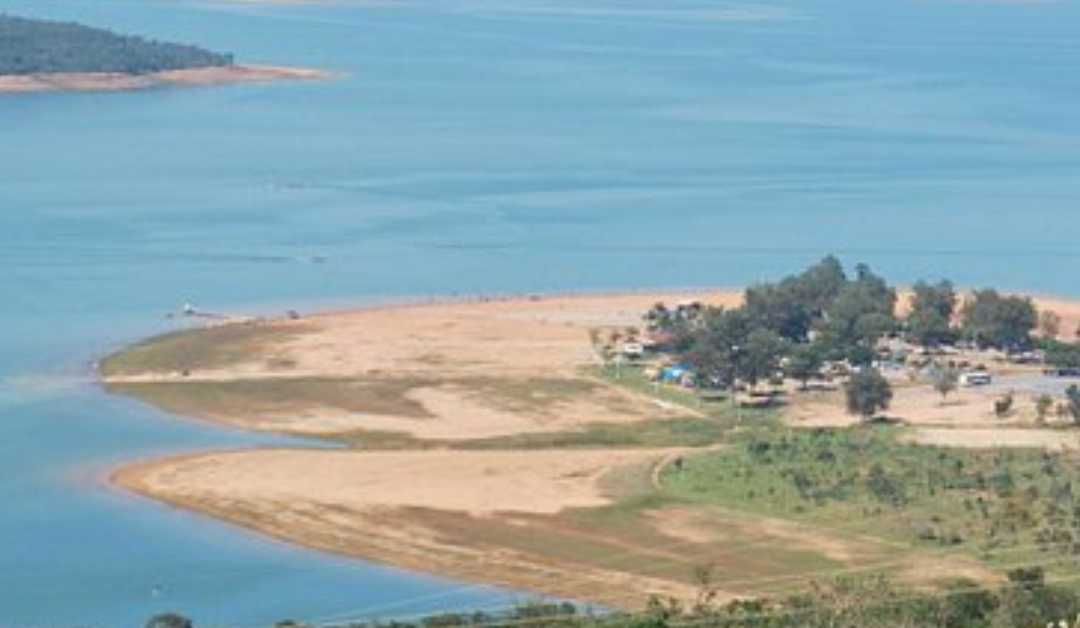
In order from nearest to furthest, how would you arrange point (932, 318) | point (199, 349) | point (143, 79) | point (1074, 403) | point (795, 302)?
point (1074, 403) < point (199, 349) < point (932, 318) < point (795, 302) < point (143, 79)

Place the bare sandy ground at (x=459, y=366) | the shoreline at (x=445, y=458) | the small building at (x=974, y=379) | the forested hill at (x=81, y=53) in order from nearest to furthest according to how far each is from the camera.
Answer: the shoreline at (x=445, y=458) < the bare sandy ground at (x=459, y=366) < the small building at (x=974, y=379) < the forested hill at (x=81, y=53)

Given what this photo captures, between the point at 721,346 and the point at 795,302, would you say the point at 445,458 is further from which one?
the point at 795,302

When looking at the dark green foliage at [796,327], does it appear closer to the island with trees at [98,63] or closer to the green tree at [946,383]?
the green tree at [946,383]

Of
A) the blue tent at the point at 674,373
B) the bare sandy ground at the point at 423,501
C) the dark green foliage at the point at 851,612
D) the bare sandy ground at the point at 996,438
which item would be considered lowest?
the bare sandy ground at the point at 423,501

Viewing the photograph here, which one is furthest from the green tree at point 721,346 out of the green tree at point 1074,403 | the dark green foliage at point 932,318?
the green tree at point 1074,403

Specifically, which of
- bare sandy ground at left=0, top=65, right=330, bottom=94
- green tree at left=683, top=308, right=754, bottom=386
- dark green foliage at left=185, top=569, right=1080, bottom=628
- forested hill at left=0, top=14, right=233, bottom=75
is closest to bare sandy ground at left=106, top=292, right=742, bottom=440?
green tree at left=683, top=308, right=754, bottom=386

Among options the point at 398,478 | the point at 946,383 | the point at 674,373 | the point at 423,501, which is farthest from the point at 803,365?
the point at 423,501

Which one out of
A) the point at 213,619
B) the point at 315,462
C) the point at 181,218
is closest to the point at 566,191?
the point at 181,218
